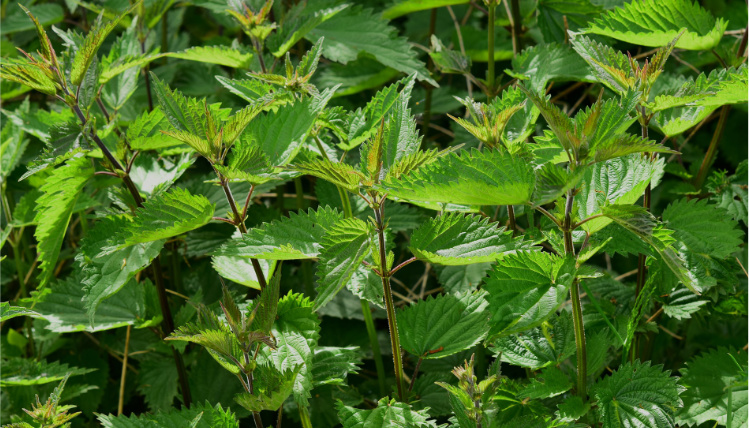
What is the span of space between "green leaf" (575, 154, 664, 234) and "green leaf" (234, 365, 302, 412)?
491mm

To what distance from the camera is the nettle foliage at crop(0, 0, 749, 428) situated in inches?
38.5

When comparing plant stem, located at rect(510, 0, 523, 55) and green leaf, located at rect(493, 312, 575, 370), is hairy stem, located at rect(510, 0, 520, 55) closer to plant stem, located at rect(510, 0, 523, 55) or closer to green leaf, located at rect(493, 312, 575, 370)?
plant stem, located at rect(510, 0, 523, 55)

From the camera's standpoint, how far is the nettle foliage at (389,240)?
3.21 feet

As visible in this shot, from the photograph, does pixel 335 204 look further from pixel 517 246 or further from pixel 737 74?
pixel 737 74

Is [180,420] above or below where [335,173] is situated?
below

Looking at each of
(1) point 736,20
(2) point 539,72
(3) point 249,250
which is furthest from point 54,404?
(1) point 736,20

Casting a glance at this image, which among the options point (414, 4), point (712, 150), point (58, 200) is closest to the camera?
point (58, 200)

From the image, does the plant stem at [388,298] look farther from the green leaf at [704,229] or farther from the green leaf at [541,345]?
the green leaf at [704,229]

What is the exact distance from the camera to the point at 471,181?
2.91 feet

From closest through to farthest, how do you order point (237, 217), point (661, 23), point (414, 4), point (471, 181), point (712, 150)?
point (471, 181)
point (237, 217)
point (661, 23)
point (712, 150)
point (414, 4)

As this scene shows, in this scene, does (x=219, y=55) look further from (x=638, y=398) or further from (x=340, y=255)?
(x=638, y=398)

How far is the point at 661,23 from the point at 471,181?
0.71 m

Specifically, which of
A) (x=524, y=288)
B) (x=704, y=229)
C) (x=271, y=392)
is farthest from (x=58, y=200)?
(x=704, y=229)

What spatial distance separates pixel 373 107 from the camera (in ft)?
4.09
